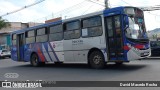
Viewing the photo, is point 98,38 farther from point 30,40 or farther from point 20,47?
point 20,47

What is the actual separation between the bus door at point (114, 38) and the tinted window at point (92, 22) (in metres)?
0.55

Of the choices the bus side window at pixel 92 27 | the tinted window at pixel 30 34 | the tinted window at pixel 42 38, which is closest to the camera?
the bus side window at pixel 92 27

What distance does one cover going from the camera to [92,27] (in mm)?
13422

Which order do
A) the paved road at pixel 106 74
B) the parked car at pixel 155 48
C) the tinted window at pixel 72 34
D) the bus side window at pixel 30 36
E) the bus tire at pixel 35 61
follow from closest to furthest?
the paved road at pixel 106 74, the tinted window at pixel 72 34, the bus tire at pixel 35 61, the bus side window at pixel 30 36, the parked car at pixel 155 48

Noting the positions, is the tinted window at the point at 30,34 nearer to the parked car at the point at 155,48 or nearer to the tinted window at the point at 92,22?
the tinted window at the point at 92,22

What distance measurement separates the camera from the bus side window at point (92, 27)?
1302cm

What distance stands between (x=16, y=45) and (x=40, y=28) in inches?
155

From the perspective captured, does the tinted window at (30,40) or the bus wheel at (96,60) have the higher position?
the tinted window at (30,40)

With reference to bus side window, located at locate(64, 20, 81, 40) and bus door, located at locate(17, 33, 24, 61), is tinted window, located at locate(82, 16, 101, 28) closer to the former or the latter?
bus side window, located at locate(64, 20, 81, 40)

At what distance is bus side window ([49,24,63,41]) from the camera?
15.7 meters

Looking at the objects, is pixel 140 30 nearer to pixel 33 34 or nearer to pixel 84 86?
pixel 84 86

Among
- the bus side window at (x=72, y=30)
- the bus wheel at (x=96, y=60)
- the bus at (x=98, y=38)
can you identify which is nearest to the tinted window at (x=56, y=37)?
the bus at (x=98, y=38)

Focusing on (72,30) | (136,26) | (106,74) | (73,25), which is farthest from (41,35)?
(106,74)

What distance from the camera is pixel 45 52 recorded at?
56.6 ft
